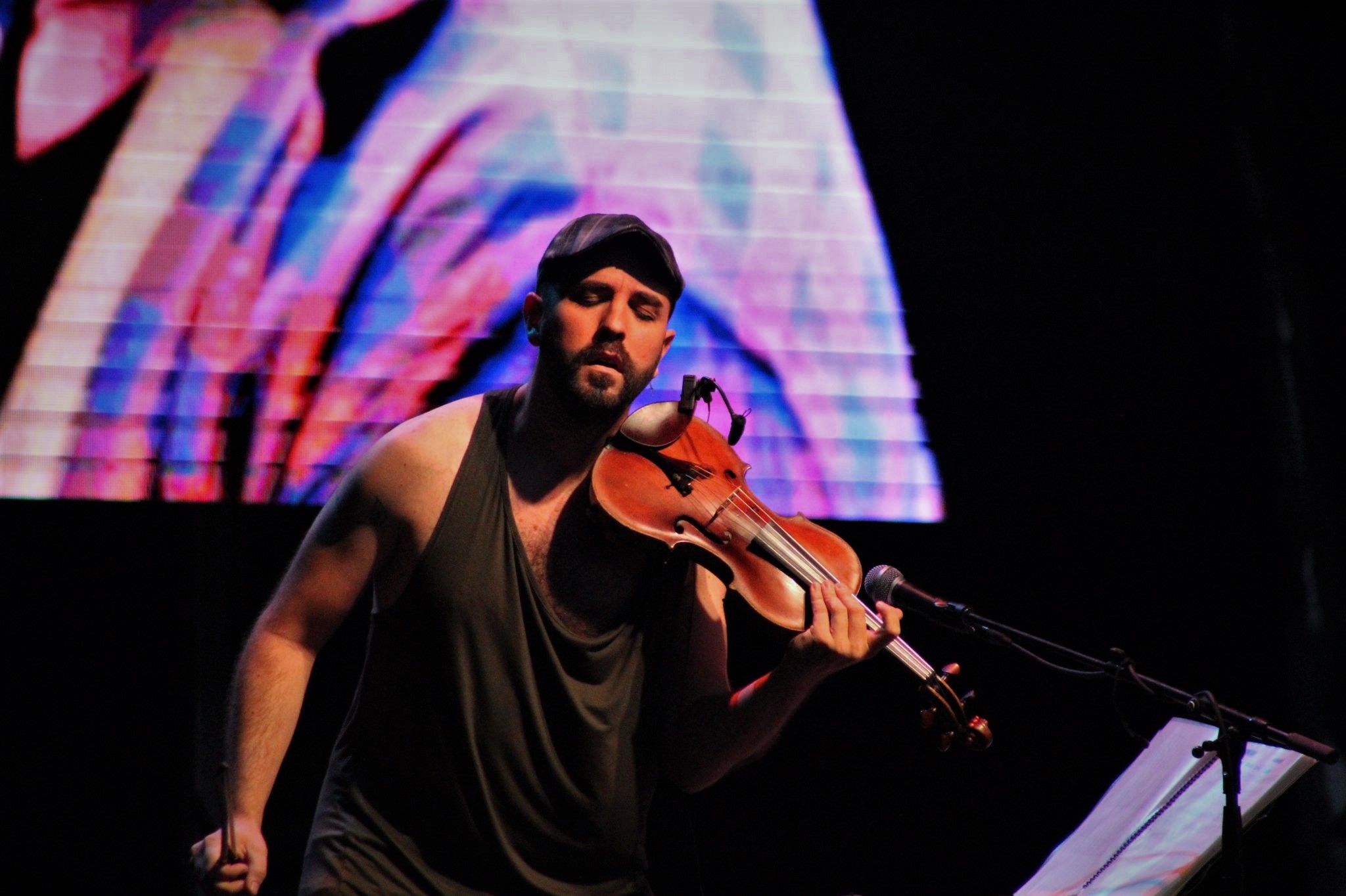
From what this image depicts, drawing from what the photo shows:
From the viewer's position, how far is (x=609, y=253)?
2164mm

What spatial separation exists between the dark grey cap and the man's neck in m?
0.21

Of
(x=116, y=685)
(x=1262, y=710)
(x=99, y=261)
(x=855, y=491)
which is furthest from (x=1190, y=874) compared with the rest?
(x=99, y=261)

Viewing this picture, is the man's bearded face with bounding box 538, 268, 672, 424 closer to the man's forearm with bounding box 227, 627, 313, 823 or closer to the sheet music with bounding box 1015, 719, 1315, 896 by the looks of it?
the man's forearm with bounding box 227, 627, 313, 823

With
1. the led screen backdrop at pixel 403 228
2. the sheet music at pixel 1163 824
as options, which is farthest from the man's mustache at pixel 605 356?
the sheet music at pixel 1163 824

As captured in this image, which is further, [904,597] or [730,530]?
[904,597]

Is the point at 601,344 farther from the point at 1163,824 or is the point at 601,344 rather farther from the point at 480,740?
the point at 1163,824

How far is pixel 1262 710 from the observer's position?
3.66 m

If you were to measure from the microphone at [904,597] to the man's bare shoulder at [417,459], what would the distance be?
79cm

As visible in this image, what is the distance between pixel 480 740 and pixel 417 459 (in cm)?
49

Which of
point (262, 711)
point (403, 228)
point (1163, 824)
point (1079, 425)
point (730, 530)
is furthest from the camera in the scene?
point (1079, 425)

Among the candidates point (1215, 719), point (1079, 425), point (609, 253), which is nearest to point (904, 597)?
point (1215, 719)

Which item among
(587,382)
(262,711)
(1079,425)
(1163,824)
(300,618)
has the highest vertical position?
(1079,425)

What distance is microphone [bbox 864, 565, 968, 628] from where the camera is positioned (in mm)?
2221

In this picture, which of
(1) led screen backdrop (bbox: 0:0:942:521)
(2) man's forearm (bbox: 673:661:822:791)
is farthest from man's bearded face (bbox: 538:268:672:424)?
(1) led screen backdrop (bbox: 0:0:942:521)
